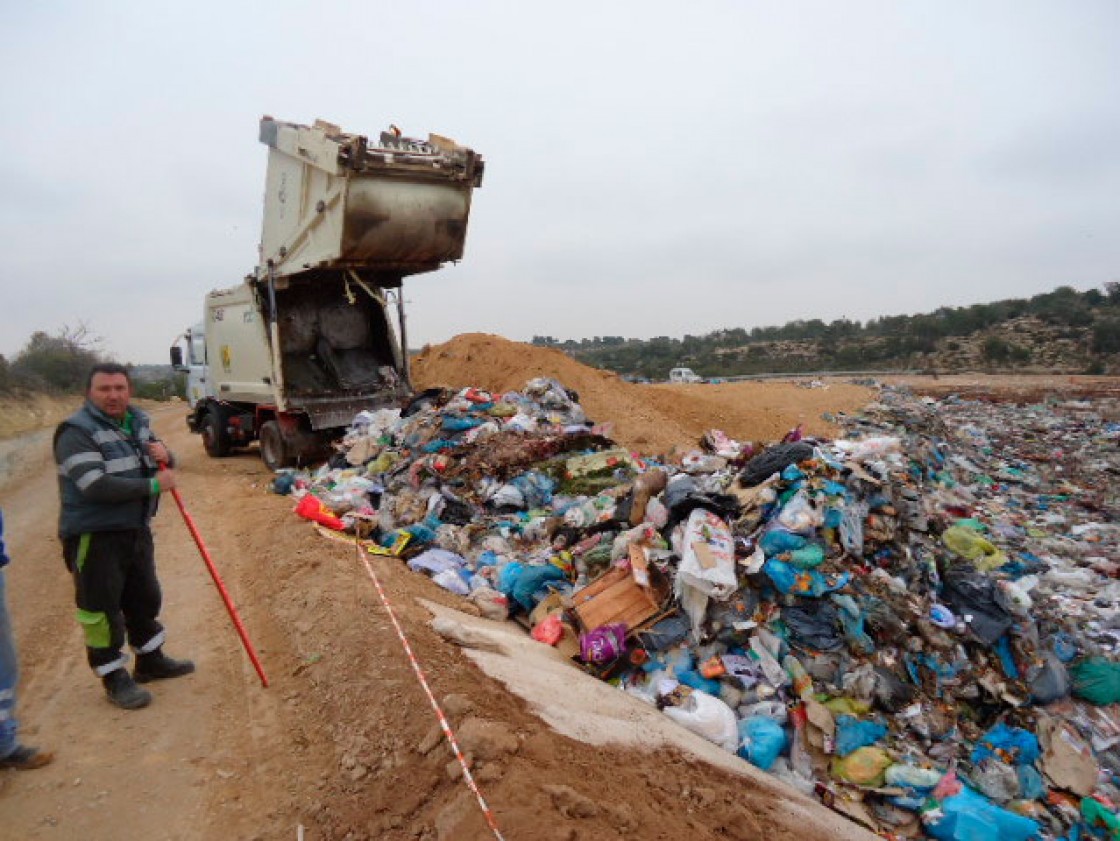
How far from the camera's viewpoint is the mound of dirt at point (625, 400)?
1087 cm

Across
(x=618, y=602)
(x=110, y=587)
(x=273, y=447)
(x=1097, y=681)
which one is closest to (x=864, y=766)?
(x=618, y=602)

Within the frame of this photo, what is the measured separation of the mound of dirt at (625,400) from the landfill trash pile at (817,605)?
3791mm

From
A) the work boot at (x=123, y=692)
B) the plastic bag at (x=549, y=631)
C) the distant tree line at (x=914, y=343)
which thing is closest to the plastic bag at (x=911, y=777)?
the plastic bag at (x=549, y=631)

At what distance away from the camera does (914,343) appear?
33.4m

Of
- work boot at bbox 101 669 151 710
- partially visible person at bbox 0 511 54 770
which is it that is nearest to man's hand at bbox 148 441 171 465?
partially visible person at bbox 0 511 54 770

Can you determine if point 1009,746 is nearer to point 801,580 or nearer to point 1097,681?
point 1097,681

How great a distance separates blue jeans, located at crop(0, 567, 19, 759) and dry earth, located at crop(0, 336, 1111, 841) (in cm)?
16

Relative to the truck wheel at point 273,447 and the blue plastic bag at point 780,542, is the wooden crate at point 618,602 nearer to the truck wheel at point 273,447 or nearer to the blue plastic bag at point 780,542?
the blue plastic bag at point 780,542

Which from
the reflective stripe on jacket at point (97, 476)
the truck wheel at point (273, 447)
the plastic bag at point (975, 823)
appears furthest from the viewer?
the truck wheel at point (273, 447)

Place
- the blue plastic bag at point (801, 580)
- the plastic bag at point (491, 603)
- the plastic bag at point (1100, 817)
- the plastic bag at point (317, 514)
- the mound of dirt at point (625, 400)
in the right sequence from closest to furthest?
the plastic bag at point (1100, 817)
the blue plastic bag at point (801, 580)
the plastic bag at point (491, 603)
the plastic bag at point (317, 514)
the mound of dirt at point (625, 400)

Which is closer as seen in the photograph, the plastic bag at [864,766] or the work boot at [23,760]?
the work boot at [23,760]

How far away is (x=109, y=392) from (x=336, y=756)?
1959 millimetres

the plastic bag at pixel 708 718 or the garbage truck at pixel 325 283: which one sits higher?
the garbage truck at pixel 325 283

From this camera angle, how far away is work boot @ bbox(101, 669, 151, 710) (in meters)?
3.08
